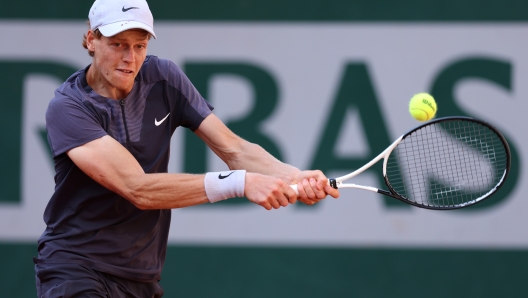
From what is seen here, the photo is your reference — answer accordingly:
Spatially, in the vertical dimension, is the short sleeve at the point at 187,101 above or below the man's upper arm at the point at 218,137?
above

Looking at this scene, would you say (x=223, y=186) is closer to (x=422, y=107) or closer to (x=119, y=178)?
(x=119, y=178)

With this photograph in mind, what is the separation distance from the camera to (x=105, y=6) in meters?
2.78

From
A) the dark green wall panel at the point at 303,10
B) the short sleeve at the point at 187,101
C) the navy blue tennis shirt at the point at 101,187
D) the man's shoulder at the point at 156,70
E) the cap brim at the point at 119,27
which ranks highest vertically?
the dark green wall panel at the point at 303,10

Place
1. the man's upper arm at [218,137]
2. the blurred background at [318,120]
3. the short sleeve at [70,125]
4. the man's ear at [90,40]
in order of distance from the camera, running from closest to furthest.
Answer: the short sleeve at [70,125], the man's ear at [90,40], the man's upper arm at [218,137], the blurred background at [318,120]

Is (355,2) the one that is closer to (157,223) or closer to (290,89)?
(290,89)

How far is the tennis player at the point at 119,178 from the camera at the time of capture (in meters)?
2.68

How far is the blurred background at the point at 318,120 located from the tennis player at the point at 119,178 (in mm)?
1948

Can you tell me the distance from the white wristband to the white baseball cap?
1.97 feet

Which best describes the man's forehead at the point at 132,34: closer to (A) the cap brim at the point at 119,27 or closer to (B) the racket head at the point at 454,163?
(A) the cap brim at the point at 119,27

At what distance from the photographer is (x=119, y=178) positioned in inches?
105

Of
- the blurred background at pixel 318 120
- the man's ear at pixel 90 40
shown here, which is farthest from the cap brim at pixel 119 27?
the blurred background at pixel 318 120

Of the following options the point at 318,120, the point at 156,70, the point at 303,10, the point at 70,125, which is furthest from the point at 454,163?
the point at 70,125

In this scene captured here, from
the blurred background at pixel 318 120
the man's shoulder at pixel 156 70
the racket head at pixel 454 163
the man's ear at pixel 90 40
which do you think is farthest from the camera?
the blurred background at pixel 318 120

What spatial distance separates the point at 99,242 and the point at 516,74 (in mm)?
3190
